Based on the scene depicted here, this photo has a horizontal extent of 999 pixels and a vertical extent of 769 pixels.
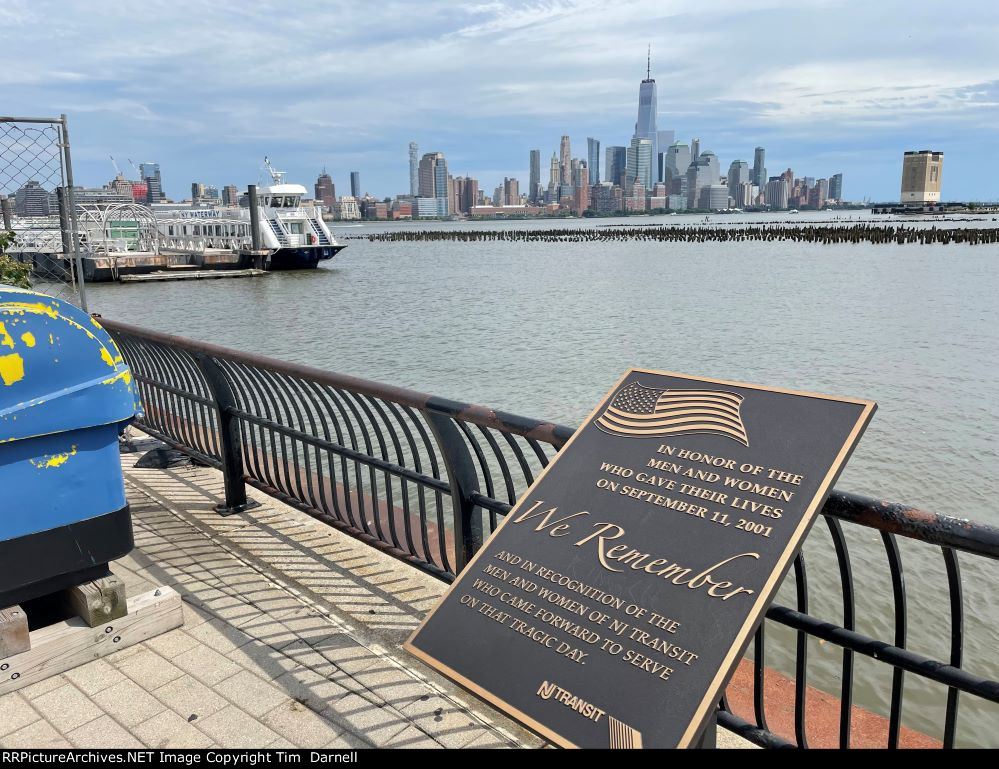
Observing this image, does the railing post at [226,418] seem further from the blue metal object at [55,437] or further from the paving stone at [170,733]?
the paving stone at [170,733]

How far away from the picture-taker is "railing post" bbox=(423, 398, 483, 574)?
3.68 m

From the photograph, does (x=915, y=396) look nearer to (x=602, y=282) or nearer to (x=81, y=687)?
(x=81, y=687)

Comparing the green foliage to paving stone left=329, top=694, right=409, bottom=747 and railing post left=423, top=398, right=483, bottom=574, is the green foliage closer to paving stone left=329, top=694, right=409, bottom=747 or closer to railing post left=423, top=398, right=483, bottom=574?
railing post left=423, top=398, right=483, bottom=574

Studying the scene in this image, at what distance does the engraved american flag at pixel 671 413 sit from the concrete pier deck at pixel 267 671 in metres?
1.39

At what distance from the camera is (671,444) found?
2605mm

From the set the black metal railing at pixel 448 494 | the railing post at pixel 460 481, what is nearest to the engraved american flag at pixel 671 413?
the black metal railing at pixel 448 494

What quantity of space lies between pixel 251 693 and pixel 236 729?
268mm

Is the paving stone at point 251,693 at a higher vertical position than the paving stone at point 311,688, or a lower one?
higher

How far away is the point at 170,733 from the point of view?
3197mm

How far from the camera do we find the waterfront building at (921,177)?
180 meters

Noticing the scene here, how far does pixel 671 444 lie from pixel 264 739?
80.6 inches

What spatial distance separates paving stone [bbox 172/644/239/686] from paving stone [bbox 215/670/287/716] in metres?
0.06

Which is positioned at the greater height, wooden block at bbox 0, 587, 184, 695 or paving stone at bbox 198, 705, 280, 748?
wooden block at bbox 0, 587, 184, 695

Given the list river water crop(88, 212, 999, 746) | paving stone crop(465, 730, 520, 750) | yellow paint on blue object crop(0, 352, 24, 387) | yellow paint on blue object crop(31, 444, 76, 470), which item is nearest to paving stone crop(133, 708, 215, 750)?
paving stone crop(465, 730, 520, 750)
